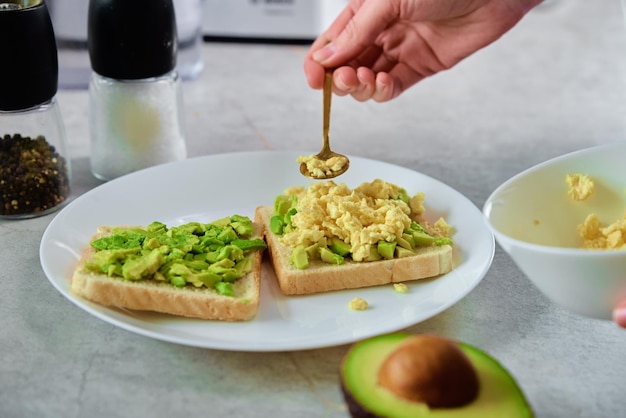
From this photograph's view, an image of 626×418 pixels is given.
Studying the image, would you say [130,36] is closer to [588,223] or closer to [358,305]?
[358,305]

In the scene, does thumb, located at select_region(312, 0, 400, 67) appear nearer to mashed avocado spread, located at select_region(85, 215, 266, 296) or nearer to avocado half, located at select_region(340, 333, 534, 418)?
mashed avocado spread, located at select_region(85, 215, 266, 296)

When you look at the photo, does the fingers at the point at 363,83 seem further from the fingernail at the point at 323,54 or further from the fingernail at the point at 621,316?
the fingernail at the point at 621,316

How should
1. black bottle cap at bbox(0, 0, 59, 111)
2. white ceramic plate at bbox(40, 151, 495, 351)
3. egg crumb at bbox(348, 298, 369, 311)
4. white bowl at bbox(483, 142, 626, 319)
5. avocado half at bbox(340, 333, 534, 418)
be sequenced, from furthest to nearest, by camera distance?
black bottle cap at bbox(0, 0, 59, 111) → egg crumb at bbox(348, 298, 369, 311) → white ceramic plate at bbox(40, 151, 495, 351) → white bowl at bbox(483, 142, 626, 319) → avocado half at bbox(340, 333, 534, 418)

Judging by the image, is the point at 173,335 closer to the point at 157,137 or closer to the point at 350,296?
the point at 350,296

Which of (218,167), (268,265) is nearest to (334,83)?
(218,167)

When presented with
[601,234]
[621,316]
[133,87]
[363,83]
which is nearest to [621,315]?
[621,316]

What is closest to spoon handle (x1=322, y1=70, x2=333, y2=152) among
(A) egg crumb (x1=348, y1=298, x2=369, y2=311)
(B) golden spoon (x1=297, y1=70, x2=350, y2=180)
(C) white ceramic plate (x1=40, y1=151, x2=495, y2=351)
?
(B) golden spoon (x1=297, y1=70, x2=350, y2=180)
